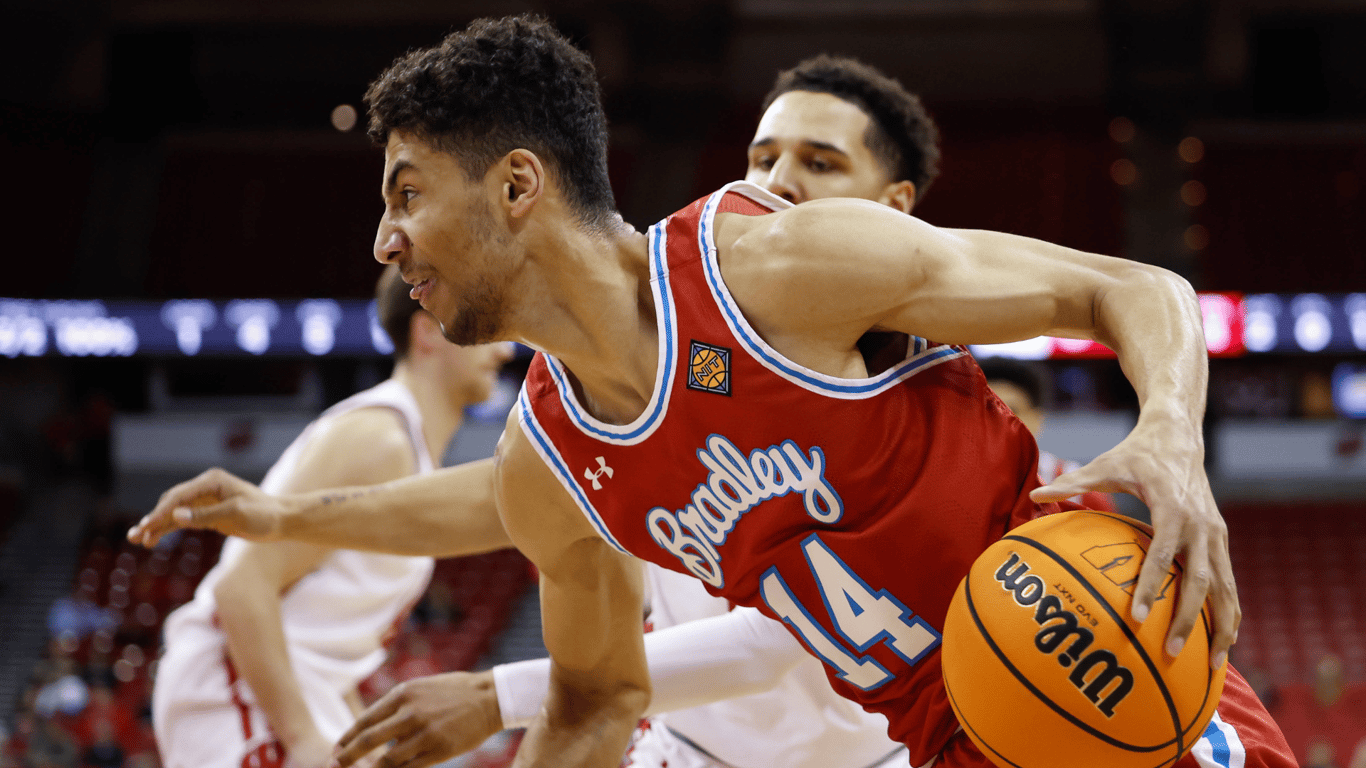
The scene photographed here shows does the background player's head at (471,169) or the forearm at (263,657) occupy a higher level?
the background player's head at (471,169)

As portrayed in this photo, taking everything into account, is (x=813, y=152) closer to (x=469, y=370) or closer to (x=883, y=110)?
(x=883, y=110)

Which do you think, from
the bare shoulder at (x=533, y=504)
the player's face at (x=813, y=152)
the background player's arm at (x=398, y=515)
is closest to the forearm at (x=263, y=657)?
the background player's arm at (x=398, y=515)

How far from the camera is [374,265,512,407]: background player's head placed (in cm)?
407

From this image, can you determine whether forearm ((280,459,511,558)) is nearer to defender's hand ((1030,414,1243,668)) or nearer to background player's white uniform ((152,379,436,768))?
background player's white uniform ((152,379,436,768))

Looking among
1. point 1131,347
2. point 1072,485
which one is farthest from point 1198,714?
point 1131,347

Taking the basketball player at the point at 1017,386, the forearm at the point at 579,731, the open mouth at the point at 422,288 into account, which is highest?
the open mouth at the point at 422,288

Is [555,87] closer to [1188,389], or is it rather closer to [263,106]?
A: [1188,389]

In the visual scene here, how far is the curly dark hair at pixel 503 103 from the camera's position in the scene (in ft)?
6.60

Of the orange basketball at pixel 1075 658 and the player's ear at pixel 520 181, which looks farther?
the player's ear at pixel 520 181

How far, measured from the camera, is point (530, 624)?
45.9 ft

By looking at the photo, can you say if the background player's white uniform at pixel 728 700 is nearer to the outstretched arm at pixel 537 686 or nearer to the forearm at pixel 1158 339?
the outstretched arm at pixel 537 686

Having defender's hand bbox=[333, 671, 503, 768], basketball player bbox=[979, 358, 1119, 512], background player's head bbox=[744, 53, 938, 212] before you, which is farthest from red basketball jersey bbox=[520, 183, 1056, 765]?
basketball player bbox=[979, 358, 1119, 512]

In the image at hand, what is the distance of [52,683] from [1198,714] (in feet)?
43.5

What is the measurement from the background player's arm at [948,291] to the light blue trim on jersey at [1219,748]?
33 cm
